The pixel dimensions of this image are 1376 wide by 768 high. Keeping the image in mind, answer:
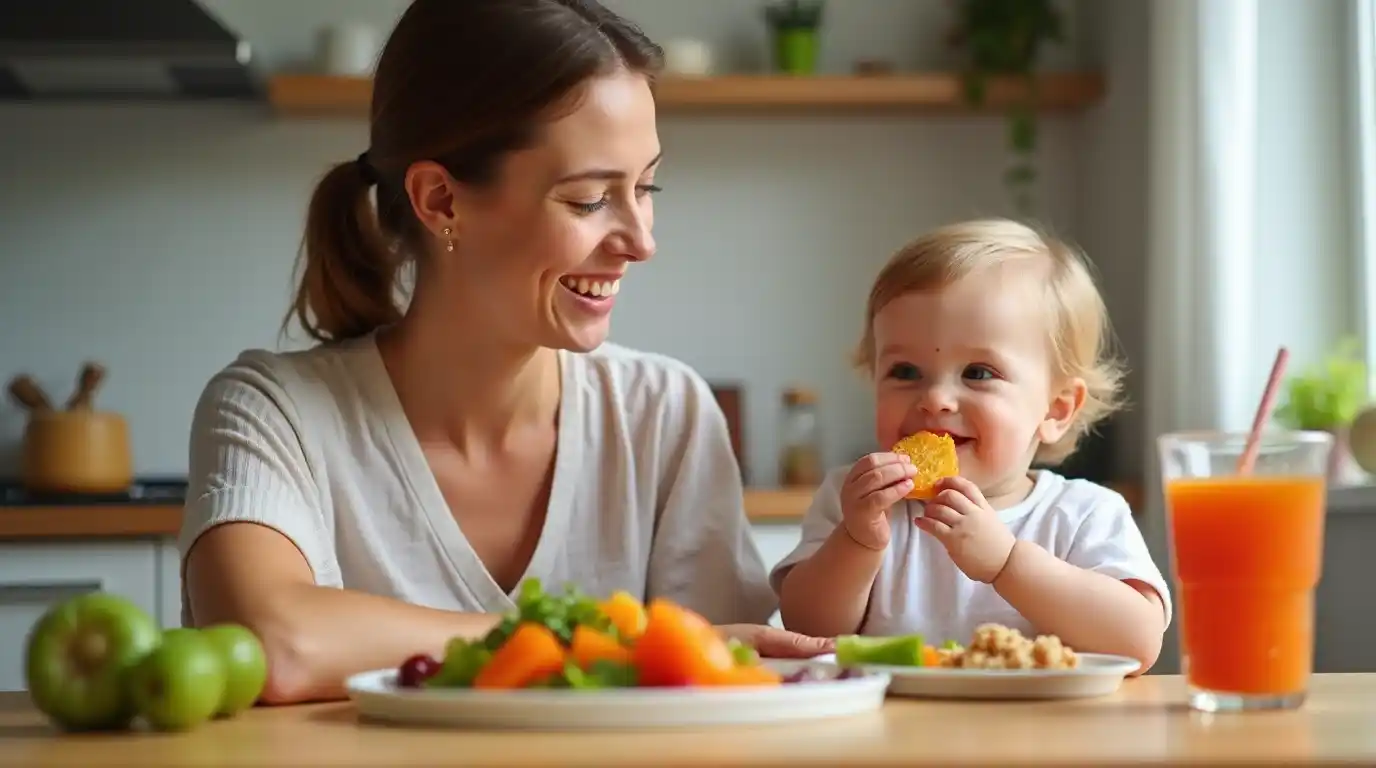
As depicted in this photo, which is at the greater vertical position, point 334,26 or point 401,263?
point 334,26

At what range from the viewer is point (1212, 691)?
1.18m

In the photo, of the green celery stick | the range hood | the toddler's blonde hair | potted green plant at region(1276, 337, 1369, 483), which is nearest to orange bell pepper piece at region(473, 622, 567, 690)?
the green celery stick

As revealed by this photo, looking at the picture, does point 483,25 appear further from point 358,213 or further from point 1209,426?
point 1209,426

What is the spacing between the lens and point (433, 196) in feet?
6.41

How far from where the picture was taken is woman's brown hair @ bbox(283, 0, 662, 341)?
6.10 ft

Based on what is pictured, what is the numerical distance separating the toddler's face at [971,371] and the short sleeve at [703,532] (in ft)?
0.86

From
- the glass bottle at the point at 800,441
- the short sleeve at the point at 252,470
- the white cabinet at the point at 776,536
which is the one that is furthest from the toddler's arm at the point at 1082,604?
the glass bottle at the point at 800,441

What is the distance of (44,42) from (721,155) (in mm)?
1497

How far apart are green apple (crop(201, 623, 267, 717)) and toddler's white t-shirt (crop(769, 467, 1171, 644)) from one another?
734mm

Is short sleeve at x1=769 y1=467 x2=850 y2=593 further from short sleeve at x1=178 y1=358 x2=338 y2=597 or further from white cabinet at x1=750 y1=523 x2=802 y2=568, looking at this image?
white cabinet at x1=750 y1=523 x2=802 y2=568

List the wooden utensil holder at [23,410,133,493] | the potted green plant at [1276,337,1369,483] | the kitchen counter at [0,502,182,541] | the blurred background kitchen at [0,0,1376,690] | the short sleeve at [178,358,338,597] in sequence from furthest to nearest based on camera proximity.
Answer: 1. the blurred background kitchen at [0,0,1376,690]
2. the wooden utensil holder at [23,410,133,493]
3. the kitchen counter at [0,502,182,541]
4. the potted green plant at [1276,337,1369,483]
5. the short sleeve at [178,358,338,597]

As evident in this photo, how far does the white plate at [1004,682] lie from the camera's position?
1246 millimetres

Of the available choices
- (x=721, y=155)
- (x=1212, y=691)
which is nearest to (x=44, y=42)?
(x=721, y=155)

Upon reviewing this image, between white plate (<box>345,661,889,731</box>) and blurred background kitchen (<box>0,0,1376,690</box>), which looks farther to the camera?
blurred background kitchen (<box>0,0,1376,690</box>)
